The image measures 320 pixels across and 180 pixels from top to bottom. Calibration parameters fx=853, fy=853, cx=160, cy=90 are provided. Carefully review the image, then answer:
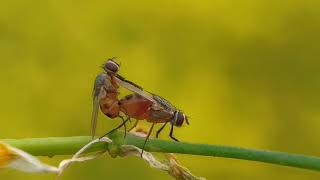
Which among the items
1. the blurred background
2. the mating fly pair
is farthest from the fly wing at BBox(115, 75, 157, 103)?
the blurred background

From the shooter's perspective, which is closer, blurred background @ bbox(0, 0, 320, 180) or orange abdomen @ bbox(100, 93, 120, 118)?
orange abdomen @ bbox(100, 93, 120, 118)

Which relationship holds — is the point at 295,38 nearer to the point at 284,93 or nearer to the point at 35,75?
the point at 284,93

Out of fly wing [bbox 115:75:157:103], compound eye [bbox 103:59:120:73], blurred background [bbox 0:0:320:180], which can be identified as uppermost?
compound eye [bbox 103:59:120:73]

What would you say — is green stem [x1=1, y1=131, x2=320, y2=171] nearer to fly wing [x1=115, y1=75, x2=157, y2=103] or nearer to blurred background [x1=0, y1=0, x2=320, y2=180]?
fly wing [x1=115, y1=75, x2=157, y2=103]

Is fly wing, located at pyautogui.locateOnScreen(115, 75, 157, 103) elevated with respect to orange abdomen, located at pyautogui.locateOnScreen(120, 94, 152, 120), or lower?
elevated

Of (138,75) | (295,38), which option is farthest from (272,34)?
(138,75)

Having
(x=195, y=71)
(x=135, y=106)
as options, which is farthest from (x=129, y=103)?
(x=195, y=71)
